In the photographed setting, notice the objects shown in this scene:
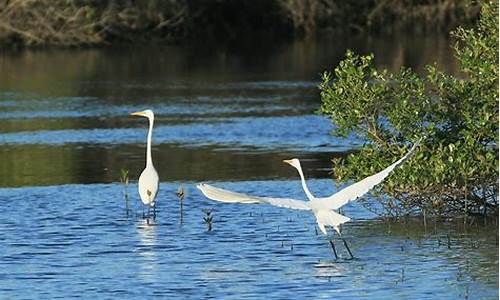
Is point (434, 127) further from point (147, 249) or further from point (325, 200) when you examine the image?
point (147, 249)

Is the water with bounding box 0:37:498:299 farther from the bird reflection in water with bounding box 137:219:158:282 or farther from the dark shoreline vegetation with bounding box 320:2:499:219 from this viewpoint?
the dark shoreline vegetation with bounding box 320:2:499:219

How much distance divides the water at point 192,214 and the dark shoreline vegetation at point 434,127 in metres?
0.40

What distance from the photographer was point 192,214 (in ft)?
52.5

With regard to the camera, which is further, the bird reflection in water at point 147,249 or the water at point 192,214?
the bird reflection in water at point 147,249

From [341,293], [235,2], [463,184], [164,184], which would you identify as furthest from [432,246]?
[235,2]

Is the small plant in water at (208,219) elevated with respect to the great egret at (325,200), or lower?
lower

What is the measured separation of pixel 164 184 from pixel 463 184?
5612 millimetres

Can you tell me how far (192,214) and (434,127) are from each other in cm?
312

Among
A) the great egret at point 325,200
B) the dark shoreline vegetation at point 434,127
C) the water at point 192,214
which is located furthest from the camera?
the dark shoreline vegetation at point 434,127

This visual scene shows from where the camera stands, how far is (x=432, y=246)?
13781mm

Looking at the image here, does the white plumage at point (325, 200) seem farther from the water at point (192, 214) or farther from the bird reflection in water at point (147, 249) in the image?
the bird reflection in water at point (147, 249)

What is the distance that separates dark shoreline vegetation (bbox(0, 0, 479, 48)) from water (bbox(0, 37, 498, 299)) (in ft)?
39.5

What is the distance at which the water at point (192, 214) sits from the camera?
12250 mm

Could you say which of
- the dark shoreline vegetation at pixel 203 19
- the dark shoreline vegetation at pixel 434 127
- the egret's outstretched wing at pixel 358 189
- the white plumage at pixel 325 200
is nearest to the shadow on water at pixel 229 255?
the dark shoreline vegetation at pixel 434 127
